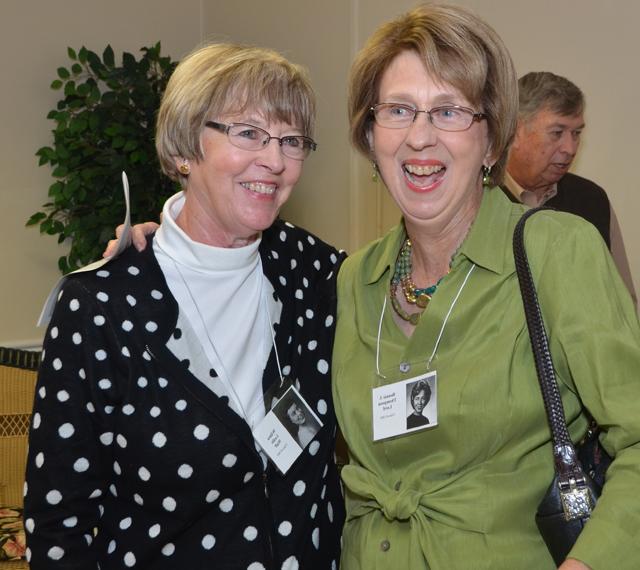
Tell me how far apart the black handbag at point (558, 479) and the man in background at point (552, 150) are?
200 centimetres

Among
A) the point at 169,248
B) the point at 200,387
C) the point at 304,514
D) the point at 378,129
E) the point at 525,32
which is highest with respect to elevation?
the point at 525,32

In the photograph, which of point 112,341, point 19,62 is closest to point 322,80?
point 19,62

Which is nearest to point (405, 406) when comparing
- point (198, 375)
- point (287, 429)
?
point (287, 429)

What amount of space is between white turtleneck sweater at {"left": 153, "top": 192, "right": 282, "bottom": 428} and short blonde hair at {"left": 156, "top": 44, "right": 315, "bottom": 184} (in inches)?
7.5

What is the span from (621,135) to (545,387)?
2.54 meters

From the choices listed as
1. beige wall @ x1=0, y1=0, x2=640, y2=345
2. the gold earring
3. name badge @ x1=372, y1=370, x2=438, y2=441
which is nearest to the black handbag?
name badge @ x1=372, y1=370, x2=438, y2=441

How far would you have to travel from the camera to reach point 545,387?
1.53 m

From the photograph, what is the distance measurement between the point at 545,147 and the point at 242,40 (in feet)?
9.22

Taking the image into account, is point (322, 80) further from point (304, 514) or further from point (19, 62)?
point (304, 514)

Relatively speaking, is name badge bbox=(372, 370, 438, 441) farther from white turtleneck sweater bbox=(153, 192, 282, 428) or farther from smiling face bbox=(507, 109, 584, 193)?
smiling face bbox=(507, 109, 584, 193)

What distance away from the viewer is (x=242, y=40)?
573cm

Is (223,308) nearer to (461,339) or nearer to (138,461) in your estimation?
(138,461)

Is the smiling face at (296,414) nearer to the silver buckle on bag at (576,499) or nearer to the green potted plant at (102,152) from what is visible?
the silver buckle on bag at (576,499)

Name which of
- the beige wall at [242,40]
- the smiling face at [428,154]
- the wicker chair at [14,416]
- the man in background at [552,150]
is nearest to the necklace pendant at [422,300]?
the smiling face at [428,154]
